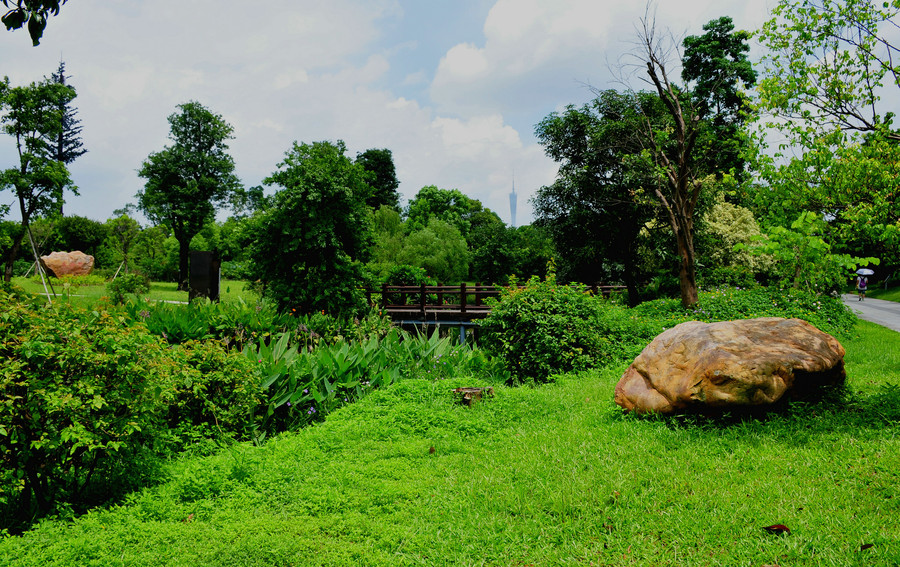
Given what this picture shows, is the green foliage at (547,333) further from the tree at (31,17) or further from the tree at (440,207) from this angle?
the tree at (440,207)

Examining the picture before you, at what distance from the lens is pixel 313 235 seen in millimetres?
12102

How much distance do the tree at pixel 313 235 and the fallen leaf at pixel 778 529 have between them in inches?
394

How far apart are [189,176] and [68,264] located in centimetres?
789

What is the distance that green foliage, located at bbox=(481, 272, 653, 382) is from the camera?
761cm

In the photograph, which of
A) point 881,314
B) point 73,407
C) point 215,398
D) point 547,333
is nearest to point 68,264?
point 215,398

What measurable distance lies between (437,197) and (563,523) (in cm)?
4747

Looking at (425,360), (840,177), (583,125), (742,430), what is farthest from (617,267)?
(742,430)

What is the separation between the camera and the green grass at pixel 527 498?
2961 mm

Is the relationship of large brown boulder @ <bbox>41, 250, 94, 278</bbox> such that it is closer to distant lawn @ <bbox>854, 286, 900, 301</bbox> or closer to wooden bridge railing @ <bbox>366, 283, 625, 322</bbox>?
wooden bridge railing @ <bbox>366, 283, 625, 322</bbox>

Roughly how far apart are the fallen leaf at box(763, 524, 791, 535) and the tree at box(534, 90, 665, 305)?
15682mm

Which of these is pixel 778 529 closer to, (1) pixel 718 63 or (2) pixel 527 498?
(2) pixel 527 498

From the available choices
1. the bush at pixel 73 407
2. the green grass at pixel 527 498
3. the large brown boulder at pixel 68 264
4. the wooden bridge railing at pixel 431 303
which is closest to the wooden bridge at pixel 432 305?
the wooden bridge railing at pixel 431 303

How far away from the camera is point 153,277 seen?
3650 centimetres

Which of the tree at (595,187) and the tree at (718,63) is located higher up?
the tree at (718,63)
